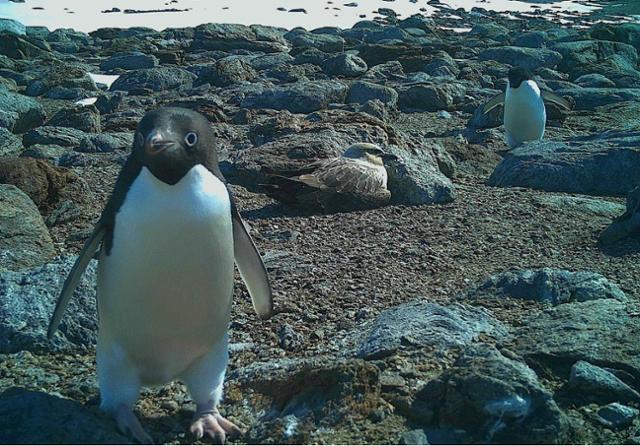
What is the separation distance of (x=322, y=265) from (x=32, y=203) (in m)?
2.02

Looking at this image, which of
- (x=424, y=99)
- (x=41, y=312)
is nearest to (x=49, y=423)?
(x=41, y=312)

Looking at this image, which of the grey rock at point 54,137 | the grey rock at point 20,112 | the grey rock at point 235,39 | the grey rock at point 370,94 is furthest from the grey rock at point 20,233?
the grey rock at point 235,39

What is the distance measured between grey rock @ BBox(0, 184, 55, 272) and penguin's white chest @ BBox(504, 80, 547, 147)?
645 centimetres

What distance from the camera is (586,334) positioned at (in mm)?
3400

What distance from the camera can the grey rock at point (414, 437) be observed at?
269 cm

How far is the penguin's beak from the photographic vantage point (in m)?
2.55

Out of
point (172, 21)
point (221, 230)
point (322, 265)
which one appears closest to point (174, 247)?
point (221, 230)

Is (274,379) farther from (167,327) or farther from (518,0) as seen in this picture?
(518,0)

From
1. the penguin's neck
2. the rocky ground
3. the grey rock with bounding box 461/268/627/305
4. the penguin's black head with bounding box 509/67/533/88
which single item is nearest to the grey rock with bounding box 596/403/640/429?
the rocky ground

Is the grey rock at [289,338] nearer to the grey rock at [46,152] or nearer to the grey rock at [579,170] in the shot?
the grey rock at [579,170]

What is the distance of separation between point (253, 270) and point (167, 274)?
1.78ft

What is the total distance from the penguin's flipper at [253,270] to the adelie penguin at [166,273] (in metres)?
0.17

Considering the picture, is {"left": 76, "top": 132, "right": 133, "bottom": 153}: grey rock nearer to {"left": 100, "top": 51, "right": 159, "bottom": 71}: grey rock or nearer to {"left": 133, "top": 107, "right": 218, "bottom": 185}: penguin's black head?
{"left": 133, "top": 107, "right": 218, "bottom": 185}: penguin's black head

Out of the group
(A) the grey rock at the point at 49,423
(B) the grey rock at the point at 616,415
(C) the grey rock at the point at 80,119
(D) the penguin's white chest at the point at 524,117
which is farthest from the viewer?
(D) the penguin's white chest at the point at 524,117
